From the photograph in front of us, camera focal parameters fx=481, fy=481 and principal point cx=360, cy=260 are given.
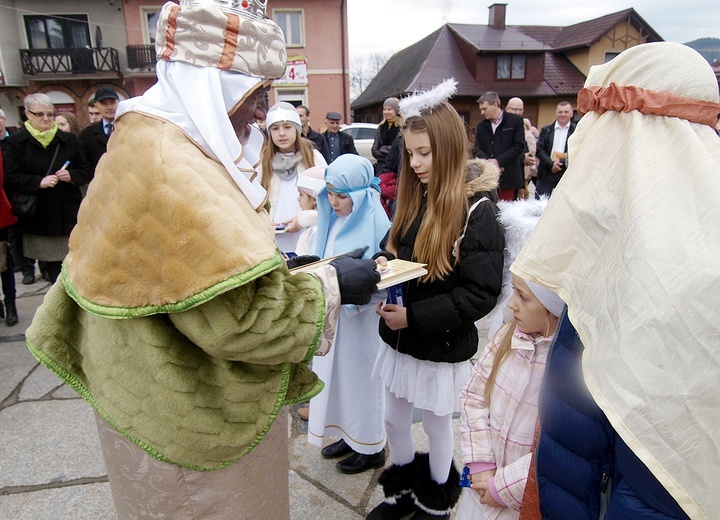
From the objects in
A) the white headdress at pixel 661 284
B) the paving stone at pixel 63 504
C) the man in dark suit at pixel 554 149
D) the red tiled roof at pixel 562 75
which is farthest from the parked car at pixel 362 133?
the white headdress at pixel 661 284

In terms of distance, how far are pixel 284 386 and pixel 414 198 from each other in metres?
1.14

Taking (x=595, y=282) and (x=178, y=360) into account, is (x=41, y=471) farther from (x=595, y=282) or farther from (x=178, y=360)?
(x=595, y=282)

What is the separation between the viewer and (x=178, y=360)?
119cm

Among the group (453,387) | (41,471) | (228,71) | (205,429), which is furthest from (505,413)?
(41,471)

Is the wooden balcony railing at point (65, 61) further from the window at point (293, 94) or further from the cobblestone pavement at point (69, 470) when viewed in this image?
the cobblestone pavement at point (69, 470)

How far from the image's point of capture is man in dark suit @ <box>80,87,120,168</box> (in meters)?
5.16

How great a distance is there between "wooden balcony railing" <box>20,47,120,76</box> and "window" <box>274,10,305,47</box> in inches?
279

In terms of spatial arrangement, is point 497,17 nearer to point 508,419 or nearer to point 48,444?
point 48,444

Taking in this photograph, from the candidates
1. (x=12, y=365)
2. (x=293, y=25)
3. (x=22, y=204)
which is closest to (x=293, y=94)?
(x=293, y=25)

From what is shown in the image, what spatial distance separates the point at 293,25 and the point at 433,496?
70.9ft

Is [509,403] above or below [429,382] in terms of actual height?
above

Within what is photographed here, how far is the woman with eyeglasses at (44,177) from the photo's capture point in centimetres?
457

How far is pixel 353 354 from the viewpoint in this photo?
2.54 meters

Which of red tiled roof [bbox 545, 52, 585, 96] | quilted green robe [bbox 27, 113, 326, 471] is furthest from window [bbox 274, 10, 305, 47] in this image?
quilted green robe [bbox 27, 113, 326, 471]
